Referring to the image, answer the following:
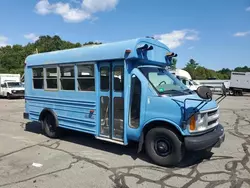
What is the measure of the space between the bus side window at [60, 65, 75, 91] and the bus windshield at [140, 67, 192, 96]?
7.21 ft

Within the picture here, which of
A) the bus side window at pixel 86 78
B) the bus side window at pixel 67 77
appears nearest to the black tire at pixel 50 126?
the bus side window at pixel 67 77

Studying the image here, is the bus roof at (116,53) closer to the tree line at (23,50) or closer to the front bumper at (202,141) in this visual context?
the front bumper at (202,141)

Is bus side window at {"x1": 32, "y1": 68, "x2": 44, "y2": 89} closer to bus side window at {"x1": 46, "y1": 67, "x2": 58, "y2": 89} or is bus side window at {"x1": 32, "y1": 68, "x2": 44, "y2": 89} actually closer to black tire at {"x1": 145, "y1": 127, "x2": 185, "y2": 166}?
bus side window at {"x1": 46, "y1": 67, "x2": 58, "y2": 89}

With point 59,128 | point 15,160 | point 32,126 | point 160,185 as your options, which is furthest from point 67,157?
point 32,126

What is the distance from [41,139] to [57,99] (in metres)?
1.47

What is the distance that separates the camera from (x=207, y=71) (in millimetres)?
101312

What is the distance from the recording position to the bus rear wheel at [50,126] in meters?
7.75

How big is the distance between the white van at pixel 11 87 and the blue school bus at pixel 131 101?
63.1ft

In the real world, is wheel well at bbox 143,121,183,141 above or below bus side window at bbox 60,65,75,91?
below

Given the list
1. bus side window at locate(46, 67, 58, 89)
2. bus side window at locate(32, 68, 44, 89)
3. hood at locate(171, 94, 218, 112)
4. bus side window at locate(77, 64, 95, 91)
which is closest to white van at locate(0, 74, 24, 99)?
bus side window at locate(32, 68, 44, 89)

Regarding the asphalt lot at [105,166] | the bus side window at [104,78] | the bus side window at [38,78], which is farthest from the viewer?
the bus side window at [38,78]

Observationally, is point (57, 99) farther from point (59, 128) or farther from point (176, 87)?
point (176, 87)

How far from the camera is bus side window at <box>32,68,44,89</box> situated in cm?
803

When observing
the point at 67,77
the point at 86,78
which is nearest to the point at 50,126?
the point at 67,77
